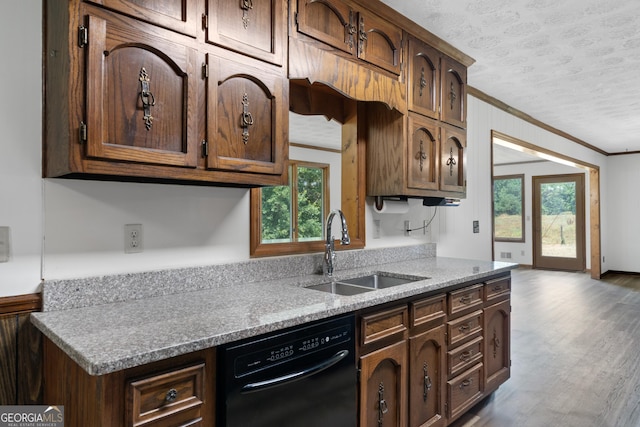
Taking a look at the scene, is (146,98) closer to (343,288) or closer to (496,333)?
(343,288)

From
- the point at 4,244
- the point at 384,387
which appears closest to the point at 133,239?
the point at 4,244

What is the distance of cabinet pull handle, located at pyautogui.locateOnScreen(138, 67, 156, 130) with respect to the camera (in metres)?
1.37

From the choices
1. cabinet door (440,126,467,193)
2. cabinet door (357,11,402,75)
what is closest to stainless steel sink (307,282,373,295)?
cabinet door (440,126,467,193)

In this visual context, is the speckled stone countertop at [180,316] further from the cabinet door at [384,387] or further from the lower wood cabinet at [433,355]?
the cabinet door at [384,387]

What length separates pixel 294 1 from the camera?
1.87m

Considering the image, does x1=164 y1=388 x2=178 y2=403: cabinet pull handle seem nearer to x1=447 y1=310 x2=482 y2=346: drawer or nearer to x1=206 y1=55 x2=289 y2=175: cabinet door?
x1=206 y1=55 x2=289 y2=175: cabinet door

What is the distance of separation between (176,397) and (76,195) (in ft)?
2.88

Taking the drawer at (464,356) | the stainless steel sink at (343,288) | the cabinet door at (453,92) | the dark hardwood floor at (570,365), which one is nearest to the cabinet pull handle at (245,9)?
the stainless steel sink at (343,288)

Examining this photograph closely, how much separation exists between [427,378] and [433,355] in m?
0.12

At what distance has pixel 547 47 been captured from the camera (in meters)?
2.85

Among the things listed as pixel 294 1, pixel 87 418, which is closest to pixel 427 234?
pixel 294 1

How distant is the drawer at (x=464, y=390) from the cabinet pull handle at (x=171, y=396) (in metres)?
1.64

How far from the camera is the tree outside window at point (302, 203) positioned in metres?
2.84

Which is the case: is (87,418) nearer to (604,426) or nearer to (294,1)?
(294,1)
